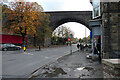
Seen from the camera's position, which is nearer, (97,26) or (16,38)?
(97,26)

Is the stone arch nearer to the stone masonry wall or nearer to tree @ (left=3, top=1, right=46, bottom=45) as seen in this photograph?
tree @ (left=3, top=1, right=46, bottom=45)

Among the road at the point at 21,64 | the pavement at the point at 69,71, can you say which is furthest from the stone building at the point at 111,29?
the road at the point at 21,64

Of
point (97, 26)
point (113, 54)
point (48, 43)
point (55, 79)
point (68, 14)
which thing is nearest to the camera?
point (55, 79)

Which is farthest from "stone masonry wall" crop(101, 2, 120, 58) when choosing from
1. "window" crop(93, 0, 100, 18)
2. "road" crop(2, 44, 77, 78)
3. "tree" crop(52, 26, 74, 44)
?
"tree" crop(52, 26, 74, 44)

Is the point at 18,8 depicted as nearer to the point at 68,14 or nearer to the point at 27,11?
the point at 27,11

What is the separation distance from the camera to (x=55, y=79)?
225 inches

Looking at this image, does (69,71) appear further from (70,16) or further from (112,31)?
(70,16)

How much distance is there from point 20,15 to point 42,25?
10.5 m

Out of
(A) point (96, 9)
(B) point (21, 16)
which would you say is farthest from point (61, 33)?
(A) point (96, 9)

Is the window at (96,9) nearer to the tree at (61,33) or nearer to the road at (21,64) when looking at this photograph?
the road at (21,64)

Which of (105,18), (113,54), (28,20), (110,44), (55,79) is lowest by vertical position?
(55,79)

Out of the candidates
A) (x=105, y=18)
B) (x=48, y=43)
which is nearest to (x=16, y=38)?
(x=48, y=43)

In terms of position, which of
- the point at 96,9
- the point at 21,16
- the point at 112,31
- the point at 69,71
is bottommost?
the point at 69,71

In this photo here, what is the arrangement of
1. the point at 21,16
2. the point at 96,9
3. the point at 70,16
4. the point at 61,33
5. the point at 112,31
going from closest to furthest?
the point at 112,31 < the point at 96,9 < the point at 21,16 < the point at 70,16 < the point at 61,33
